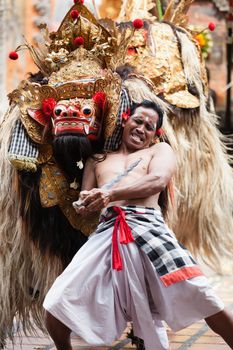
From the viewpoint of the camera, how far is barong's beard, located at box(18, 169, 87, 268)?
404 cm

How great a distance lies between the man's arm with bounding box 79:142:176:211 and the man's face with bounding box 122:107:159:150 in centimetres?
6

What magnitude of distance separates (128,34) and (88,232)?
0.93 metres

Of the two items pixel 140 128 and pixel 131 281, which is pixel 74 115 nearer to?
pixel 140 128

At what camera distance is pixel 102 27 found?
4.15m

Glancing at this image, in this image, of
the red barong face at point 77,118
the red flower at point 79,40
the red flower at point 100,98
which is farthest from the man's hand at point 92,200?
the red flower at point 79,40

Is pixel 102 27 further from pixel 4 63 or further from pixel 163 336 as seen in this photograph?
pixel 4 63

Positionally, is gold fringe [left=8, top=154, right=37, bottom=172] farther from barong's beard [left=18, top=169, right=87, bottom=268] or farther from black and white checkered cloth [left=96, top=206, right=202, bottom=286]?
black and white checkered cloth [left=96, top=206, right=202, bottom=286]

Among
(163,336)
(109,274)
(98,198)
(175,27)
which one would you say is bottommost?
(163,336)

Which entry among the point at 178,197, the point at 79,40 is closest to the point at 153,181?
the point at 79,40

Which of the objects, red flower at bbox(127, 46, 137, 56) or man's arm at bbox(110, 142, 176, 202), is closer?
man's arm at bbox(110, 142, 176, 202)

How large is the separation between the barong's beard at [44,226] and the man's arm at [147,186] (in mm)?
528

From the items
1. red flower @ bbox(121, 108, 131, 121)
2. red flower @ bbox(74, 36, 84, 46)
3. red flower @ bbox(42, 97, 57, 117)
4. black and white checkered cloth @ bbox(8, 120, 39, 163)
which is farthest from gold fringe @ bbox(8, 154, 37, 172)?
red flower @ bbox(74, 36, 84, 46)

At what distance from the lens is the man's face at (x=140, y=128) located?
152 inches

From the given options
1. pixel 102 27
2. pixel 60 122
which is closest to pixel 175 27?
pixel 102 27
